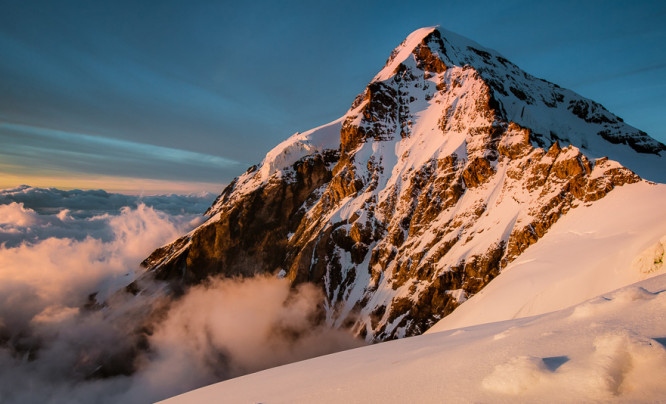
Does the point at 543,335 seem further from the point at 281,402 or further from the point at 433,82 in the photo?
the point at 433,82

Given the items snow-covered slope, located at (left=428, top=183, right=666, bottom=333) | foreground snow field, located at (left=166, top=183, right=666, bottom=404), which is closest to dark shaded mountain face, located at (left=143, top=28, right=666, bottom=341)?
snow-covered slope, located at (left=428, top=183, right=666, bottom=333)

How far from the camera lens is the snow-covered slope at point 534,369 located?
2.96m

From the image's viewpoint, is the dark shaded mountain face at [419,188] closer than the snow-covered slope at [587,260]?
No

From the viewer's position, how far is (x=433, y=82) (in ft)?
350

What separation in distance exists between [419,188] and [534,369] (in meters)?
83.2

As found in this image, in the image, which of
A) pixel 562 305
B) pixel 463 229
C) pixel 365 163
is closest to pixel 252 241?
pixel 365 163

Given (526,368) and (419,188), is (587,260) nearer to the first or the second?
(526,368)

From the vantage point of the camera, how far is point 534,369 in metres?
3.31

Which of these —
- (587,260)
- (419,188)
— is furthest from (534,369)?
(419,188)

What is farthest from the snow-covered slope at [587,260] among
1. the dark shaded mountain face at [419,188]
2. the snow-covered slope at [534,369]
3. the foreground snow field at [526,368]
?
the snow-covered slope at [534,369]

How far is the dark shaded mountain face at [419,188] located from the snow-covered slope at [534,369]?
181ft

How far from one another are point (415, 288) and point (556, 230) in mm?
31929

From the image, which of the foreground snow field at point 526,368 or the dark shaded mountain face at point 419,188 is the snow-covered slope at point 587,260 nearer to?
the dark shaded mountain face at point 419,188

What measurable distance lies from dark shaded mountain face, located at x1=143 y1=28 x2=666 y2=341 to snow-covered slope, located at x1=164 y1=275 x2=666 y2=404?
55.3m
